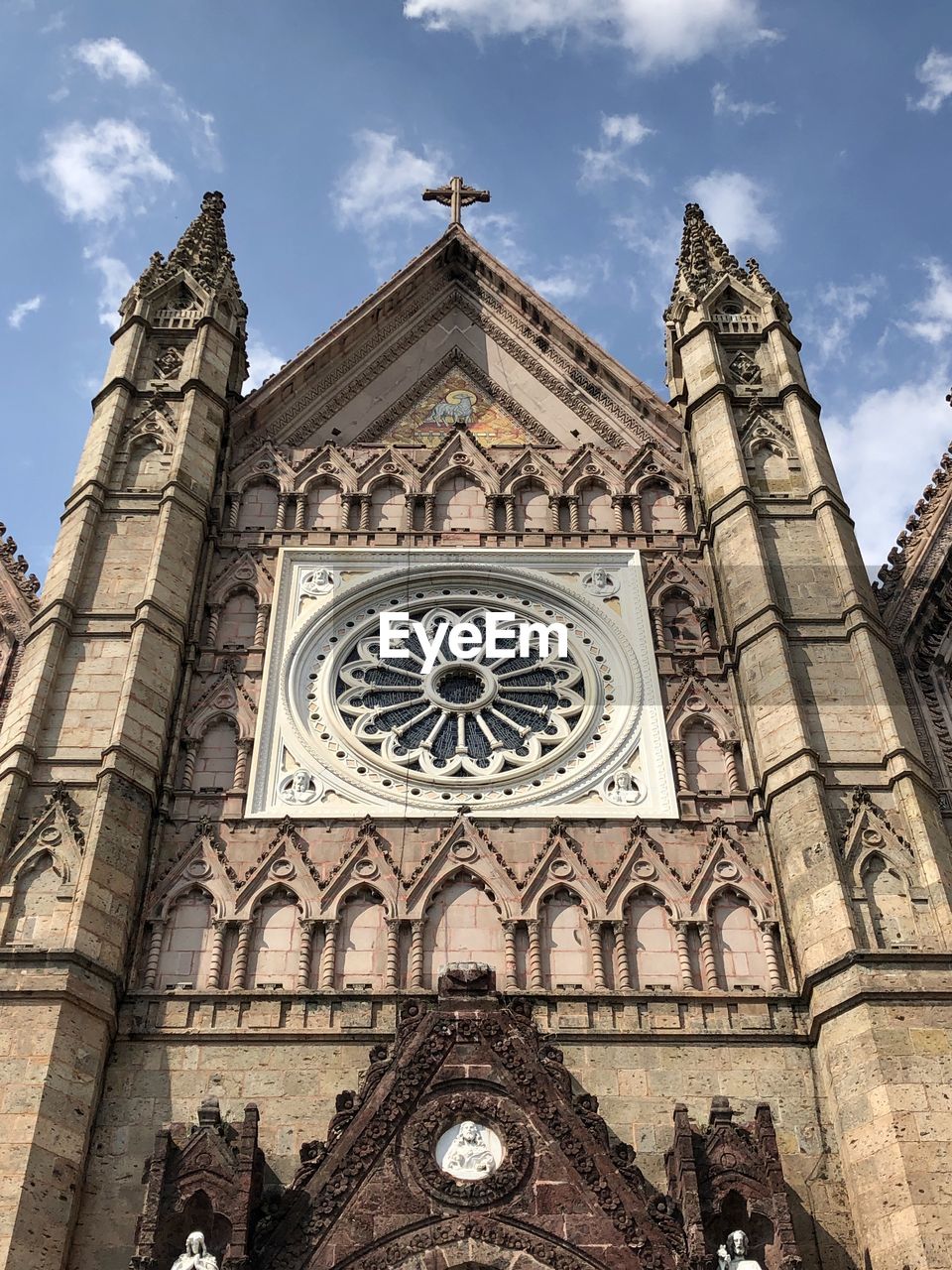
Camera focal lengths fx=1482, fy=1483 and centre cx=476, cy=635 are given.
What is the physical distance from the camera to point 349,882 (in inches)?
566

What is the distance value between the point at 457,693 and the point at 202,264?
27.0ft

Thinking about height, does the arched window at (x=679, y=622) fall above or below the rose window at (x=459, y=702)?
above

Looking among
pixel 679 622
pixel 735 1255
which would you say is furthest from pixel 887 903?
pixel 679 622

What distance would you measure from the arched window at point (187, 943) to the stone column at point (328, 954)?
1.06 m

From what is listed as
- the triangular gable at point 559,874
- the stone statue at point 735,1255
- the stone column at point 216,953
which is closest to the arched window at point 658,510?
the triangular gable at point 559,874

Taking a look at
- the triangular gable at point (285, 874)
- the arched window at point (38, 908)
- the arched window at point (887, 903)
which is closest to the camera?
the arched window at point (38, 908)

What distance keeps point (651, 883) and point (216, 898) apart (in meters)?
4.21

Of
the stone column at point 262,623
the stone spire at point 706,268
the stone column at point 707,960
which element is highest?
the stone spire at point 706,268

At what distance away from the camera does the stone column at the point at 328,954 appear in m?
13.6

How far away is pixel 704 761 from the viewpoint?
1576 cm

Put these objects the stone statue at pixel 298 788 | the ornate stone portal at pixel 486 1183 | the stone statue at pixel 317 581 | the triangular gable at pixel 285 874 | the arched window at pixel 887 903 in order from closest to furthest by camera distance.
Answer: the ornate stone portal at pixel 486 1183
the arched window at pixel 887 903
the triangular gable at pixel 285 874
the stone statue at pixel 298 788
the stone statue at pixel 317 581

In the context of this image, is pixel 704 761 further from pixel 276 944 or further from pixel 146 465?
pixel 146 465

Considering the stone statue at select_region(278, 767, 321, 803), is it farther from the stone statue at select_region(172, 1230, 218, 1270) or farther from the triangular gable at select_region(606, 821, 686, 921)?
the stone statue at select_region(172, 1230, 218, 1270)

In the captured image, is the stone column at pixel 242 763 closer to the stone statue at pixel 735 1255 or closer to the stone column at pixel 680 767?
the stone column at pixel 680 767
